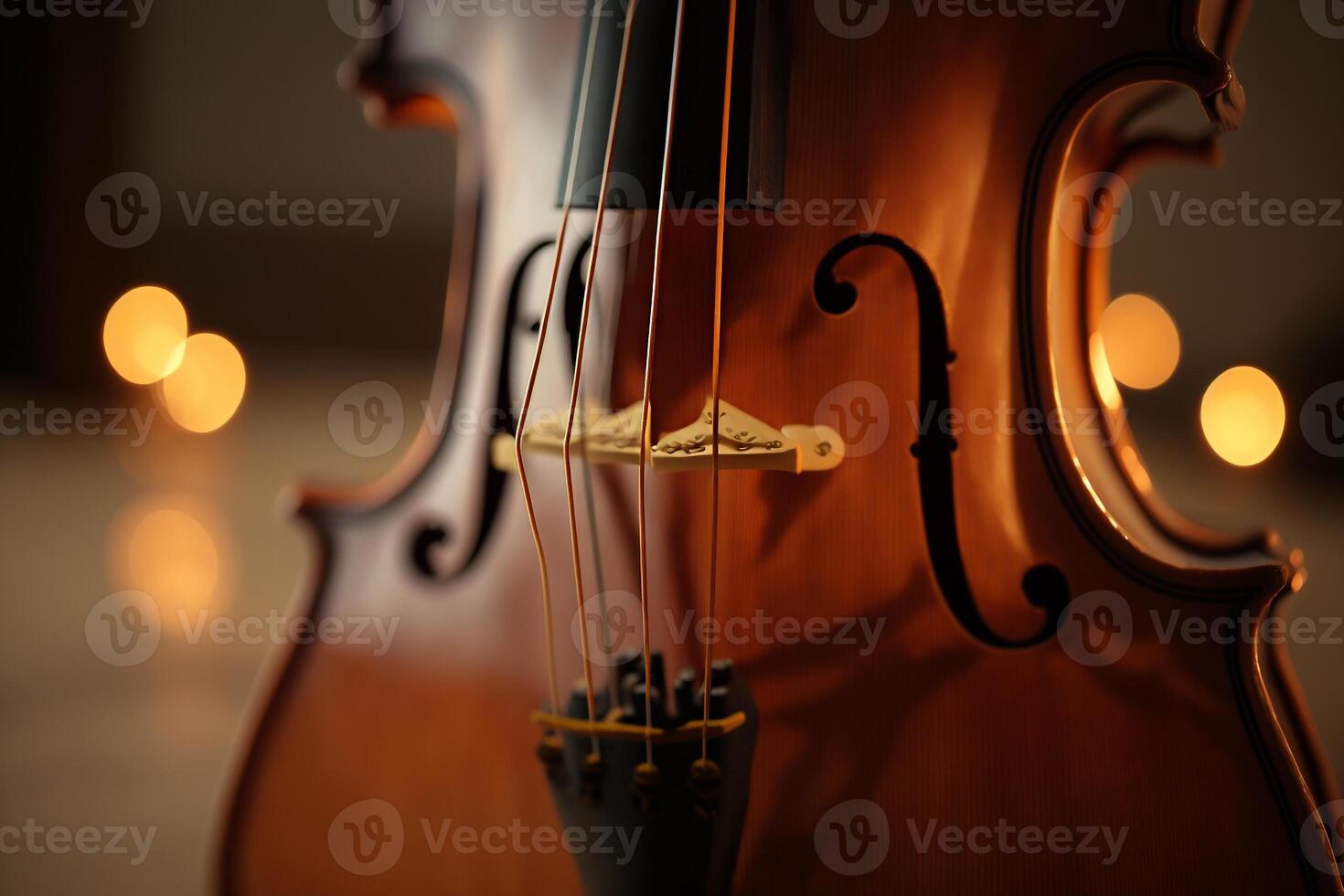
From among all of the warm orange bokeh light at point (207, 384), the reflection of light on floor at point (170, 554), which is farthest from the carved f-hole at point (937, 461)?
the warm orange bokeh light at point (207, 384)

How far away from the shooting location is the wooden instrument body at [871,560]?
1.63ft

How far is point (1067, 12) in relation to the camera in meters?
0.57

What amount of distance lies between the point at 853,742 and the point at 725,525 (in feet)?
0.45

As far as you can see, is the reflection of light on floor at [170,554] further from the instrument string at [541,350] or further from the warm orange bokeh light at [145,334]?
the instrument string at [541,350]

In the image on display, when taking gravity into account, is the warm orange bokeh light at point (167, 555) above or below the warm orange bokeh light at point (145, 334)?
below

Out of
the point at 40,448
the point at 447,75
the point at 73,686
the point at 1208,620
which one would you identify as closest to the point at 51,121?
the point at 40,448

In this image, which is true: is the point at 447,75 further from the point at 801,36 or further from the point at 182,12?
the point at 182,12

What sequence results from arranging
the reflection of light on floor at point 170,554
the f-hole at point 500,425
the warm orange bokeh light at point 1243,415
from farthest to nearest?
the warm orange bokeh light at point 1243,415
the reflection of light on floor at point 170,554
the f-hole at point 500,425

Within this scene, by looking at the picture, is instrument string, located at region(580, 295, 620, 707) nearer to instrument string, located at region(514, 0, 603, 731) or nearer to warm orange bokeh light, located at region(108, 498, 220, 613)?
instrument string, located at region(514, 0, 603, 731)

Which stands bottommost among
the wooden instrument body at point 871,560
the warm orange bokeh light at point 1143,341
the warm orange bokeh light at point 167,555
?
the warm orange bokeh light at point 167,555

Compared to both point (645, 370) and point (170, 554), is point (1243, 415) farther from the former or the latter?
point (170, 554)

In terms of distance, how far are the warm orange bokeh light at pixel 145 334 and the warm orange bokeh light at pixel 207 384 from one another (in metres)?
0.03

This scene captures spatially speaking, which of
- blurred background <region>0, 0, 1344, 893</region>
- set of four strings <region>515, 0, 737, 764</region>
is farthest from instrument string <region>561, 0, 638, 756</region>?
blurred background <region>0, 0, 1344, 893</region>

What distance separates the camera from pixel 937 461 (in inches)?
21.3
